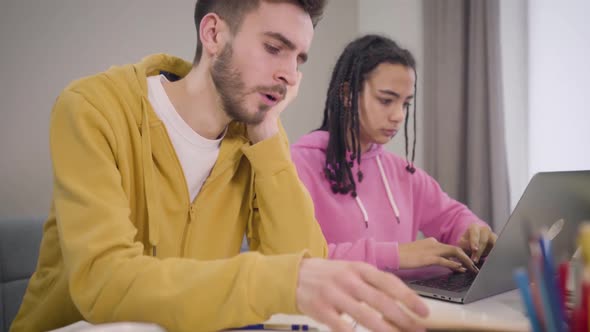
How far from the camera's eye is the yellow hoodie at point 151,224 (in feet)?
1.94

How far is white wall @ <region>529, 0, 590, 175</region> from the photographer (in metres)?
2.38

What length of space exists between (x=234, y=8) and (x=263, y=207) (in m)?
0.45

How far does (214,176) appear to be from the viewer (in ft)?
3.53

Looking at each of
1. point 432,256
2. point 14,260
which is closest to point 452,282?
point 432,256

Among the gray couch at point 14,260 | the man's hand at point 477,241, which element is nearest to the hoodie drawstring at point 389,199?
the man's hand at point 477,241

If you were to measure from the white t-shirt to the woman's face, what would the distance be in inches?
27.0

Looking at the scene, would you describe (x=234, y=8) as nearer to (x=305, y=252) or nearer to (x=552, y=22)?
(x=305, y=252)

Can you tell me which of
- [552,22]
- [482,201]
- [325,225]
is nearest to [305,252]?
[325,225]

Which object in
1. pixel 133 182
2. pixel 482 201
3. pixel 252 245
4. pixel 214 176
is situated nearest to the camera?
pixel 133 182

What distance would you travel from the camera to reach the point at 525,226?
75 cm

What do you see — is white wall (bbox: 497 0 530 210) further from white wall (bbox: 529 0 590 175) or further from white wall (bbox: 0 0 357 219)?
white wall (bbox: 0 0 357 219)

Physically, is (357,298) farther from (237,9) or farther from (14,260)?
(14,260)

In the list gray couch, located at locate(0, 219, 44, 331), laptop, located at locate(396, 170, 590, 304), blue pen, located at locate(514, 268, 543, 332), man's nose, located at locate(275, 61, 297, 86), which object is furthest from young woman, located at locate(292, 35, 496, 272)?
blue pen, located at locate(514, 268, 543, 332)

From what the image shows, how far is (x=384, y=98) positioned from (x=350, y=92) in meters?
0.12
